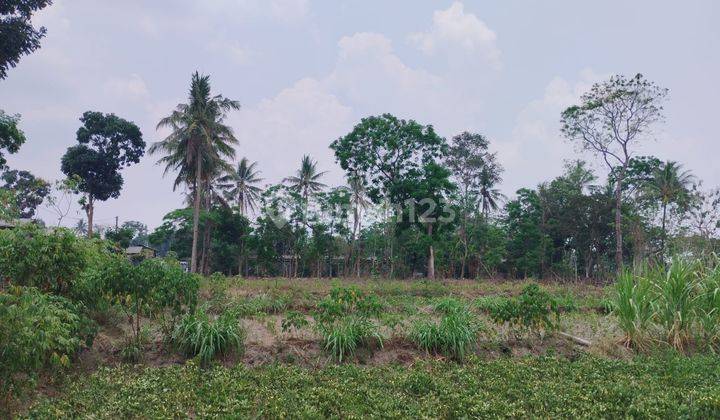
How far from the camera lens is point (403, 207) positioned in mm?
25922

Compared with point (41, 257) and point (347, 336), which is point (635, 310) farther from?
point (41, 257)

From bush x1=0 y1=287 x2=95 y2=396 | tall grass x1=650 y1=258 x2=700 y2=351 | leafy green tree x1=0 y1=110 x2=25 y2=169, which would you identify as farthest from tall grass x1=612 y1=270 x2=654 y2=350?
leafy green tree x1=0 y1=110 x2=25 y2=169

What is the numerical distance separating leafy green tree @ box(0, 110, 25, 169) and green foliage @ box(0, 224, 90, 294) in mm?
10430

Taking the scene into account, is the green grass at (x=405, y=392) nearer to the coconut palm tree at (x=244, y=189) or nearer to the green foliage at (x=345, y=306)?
the green foliage at (x=345, y=306)

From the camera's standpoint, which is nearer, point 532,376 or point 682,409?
point 682,409

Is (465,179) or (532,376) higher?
(465,179)

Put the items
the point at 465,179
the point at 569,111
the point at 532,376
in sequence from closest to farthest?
the point at 532,376
the point at 569,111
the point at 465,179

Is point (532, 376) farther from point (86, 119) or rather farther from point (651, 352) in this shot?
point (86, 119)

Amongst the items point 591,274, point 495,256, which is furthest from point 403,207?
point 591,274

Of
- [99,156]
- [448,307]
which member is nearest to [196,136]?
[99,156]

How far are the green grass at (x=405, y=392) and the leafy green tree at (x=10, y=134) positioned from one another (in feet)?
39.7

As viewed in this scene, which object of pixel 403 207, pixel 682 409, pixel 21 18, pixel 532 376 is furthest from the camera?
pixel 403 207

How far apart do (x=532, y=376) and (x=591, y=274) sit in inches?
1366

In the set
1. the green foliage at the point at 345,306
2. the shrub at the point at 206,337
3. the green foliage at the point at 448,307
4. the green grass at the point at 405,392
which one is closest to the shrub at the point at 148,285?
the shrub at the point at 206,337
